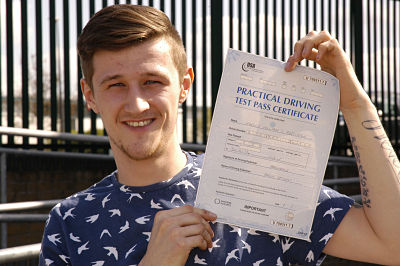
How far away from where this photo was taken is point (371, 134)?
167cm

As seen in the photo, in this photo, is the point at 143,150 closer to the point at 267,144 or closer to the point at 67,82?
the point at 267,144

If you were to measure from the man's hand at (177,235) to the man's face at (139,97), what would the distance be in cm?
28

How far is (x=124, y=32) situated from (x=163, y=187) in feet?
1.63

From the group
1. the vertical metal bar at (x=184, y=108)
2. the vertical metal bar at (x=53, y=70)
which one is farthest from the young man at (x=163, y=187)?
the vertical metal bar at (x=184, y=108)

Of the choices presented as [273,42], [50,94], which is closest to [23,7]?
[50,94]

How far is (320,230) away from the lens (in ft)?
5.63

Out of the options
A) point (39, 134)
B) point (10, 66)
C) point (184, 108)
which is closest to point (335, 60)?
point (39, 134)

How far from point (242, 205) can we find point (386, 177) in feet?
1.37

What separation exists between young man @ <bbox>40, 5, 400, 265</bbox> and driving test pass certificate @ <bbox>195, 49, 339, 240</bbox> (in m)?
0.06

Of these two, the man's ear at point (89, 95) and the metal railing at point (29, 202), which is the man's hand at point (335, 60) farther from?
the metal railing at point (29, 202)

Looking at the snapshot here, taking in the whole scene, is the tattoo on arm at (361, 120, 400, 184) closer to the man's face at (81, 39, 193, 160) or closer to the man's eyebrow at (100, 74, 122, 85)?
the man's face at (81, 39, 193, 160)

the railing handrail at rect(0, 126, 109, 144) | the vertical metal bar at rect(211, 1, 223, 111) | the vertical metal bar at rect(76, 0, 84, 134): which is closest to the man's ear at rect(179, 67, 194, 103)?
the railing handrail at rect(0, 126, 109, 144)

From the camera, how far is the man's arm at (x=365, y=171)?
162cm

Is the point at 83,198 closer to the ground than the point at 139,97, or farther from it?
closer to the ground
